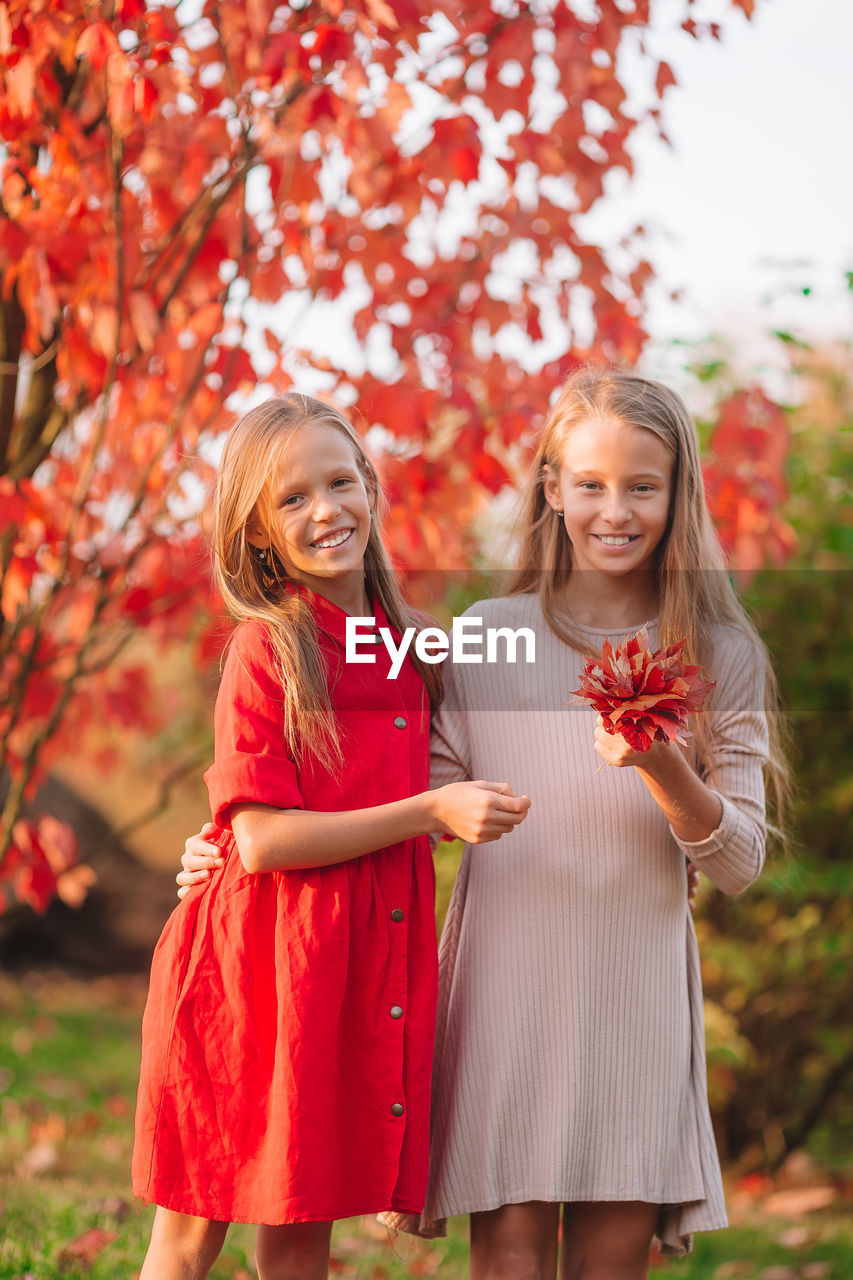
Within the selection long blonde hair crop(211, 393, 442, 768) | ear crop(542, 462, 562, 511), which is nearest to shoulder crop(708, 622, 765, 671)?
ear crop(542, 462, 562, 511)

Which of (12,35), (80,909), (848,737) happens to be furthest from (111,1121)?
(12,35)

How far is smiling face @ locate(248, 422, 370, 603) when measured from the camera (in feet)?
6.89

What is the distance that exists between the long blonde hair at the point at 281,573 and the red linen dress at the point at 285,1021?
0.13ft

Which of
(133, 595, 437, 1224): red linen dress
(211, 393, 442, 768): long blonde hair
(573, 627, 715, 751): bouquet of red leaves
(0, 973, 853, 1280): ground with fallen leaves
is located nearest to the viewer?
(573, 627, 715, 751): bouquet of red leaves

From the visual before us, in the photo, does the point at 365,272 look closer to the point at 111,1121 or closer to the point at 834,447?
the point at 834,447

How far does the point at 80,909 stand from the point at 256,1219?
5865 mm

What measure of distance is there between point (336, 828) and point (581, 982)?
1.67 ft

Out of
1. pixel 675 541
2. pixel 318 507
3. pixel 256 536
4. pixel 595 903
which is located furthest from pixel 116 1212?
pixel 675 541

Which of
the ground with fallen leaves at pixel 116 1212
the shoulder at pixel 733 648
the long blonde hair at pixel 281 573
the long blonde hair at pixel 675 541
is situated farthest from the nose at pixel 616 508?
the ground with fallen leaves at pixel 116 1212

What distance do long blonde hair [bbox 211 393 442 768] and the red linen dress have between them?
4cm

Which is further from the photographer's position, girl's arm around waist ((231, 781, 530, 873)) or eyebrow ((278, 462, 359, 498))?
eyebrow ((278, 462, 359, 498))

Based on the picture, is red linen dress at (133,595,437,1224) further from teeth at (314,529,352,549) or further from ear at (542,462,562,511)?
ear at (542,462,562,511)

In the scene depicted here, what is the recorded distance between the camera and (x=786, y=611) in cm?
461

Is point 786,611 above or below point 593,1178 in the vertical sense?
above
